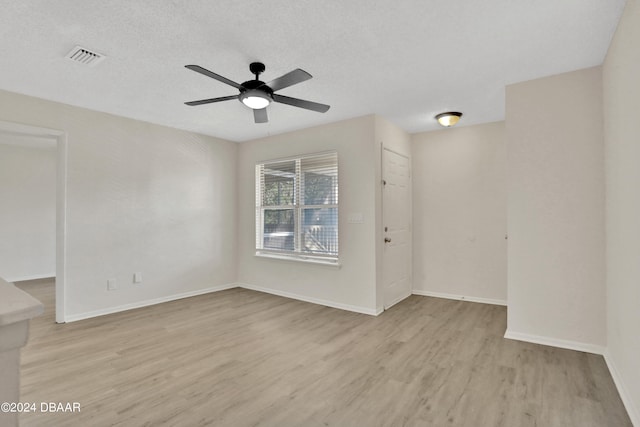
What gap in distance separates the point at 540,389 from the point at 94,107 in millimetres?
5289

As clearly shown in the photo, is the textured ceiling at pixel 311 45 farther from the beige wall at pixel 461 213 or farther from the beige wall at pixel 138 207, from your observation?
the beige wall at pixel 461 213

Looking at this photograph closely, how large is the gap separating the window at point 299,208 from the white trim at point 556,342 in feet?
7.31

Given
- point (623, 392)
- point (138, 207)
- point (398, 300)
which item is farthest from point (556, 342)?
point (138, 207)

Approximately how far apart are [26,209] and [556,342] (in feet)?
28.8

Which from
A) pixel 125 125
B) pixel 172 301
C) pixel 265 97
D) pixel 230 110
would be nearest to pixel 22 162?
pixel 125 125

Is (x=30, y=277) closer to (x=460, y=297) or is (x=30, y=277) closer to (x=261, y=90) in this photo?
(x=261, y=90)

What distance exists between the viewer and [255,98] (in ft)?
8.66

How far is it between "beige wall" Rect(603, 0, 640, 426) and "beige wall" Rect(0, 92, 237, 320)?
5.01 meters

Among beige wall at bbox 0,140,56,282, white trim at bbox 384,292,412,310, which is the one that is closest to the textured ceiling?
white trim at bbox 384,292,412,310

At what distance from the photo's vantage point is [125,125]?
4.31 m

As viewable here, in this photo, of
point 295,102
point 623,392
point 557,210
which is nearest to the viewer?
point 623,392

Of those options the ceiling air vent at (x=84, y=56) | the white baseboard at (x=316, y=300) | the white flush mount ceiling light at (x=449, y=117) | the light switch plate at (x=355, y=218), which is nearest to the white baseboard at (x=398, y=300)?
the white baseboard at (x=316, y=300)

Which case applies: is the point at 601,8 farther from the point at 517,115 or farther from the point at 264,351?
the point at 264,351

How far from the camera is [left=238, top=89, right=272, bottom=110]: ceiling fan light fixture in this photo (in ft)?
8.44
